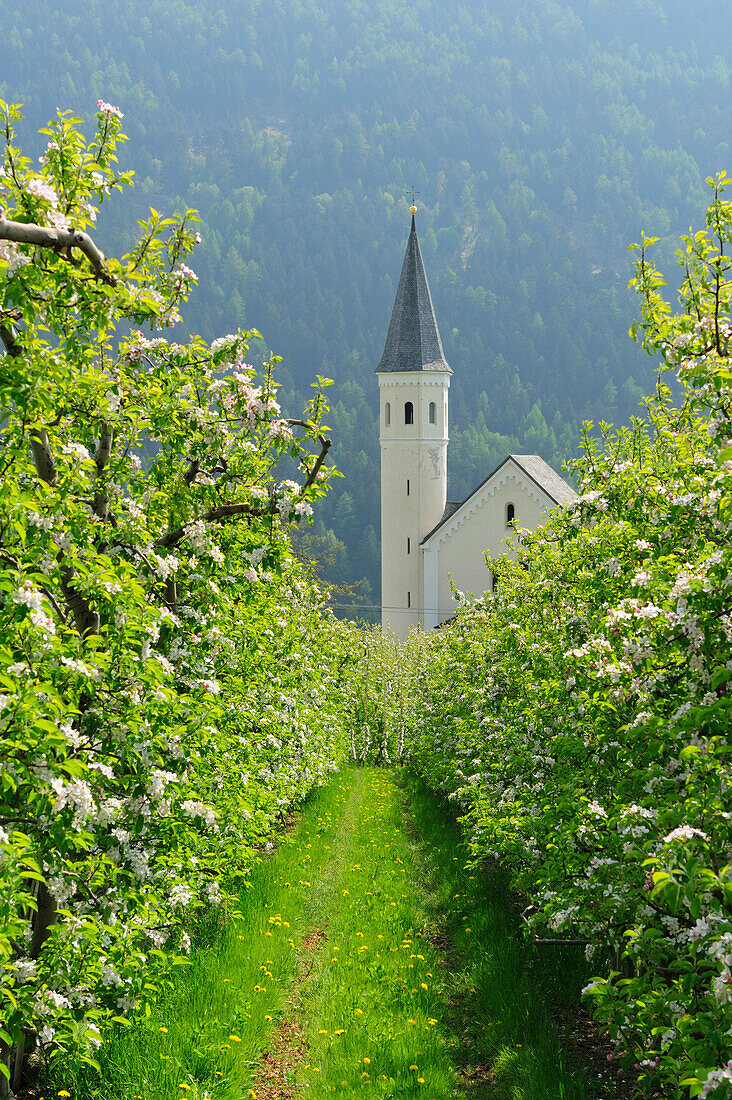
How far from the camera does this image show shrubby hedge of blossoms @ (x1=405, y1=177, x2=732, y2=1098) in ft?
10.5

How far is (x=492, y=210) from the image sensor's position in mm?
179625

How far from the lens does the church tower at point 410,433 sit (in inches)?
1941

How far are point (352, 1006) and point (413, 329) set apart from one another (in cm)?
4572

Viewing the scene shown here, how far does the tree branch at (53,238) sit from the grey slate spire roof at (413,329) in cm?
4584

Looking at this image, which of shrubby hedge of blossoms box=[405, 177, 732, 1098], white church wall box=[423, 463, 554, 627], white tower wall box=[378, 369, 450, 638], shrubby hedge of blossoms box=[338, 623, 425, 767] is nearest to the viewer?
shrubby hedge of blossoms box=[405, 177, 732, 1098]

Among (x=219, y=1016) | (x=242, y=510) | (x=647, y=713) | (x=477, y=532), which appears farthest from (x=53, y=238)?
(x=477, y=532)

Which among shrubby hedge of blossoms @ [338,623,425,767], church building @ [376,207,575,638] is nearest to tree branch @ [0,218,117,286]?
shrubby hedge of blossoms @ [338,623,425,767]

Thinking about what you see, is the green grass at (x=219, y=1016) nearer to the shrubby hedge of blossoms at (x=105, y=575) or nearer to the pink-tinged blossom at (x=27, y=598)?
the shrubby hedge of blossoms at (x=105, y=575)

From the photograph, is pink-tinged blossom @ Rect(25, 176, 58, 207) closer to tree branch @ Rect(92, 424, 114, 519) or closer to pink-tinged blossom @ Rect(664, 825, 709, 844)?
tree branch @ Rect(92, 424, 114, 519)

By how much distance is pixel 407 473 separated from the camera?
49.7 m

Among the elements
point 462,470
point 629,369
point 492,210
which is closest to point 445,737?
point 462,470

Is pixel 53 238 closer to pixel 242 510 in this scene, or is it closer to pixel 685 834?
pixel 242 510

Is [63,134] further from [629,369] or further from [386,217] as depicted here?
[386,217]

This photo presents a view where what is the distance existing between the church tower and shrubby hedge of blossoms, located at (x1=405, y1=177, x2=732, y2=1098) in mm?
40394
